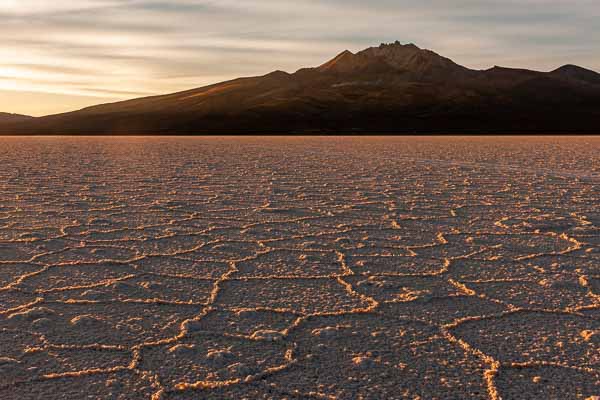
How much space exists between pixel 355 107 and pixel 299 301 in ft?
240

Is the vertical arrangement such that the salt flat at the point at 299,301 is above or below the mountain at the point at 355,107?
below

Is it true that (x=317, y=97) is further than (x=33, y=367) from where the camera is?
Yes

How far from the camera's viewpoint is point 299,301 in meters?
2.35

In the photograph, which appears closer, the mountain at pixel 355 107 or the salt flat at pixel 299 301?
the salt flat at pixel 299 301

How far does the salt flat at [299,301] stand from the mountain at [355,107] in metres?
50.7

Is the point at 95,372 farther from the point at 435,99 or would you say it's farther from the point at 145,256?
the point at 435,99

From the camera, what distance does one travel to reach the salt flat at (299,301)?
1619 mm

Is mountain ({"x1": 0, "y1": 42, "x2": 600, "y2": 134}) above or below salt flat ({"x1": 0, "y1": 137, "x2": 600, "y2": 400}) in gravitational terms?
above

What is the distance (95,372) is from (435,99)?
80.0 metres

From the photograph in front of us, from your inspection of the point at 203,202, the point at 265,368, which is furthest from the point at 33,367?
the point at 203,202

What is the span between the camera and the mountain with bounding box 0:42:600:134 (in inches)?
2530

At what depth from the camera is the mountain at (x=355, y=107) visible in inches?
2530

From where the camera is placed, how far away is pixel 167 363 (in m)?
1.72

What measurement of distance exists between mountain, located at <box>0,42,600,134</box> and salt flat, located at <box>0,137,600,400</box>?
166 feet
